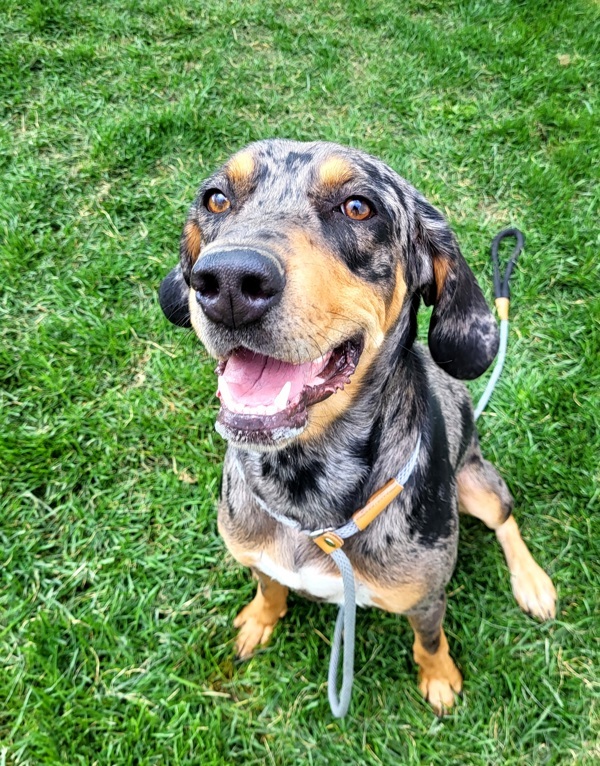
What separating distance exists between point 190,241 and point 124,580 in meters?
2.02

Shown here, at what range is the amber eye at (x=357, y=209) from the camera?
2305 mm

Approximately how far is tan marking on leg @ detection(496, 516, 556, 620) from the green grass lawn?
3.3 inches

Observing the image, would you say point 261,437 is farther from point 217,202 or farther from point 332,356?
point 217,202

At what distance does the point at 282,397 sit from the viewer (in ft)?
6.70

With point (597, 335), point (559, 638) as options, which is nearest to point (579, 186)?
point (597, 335)

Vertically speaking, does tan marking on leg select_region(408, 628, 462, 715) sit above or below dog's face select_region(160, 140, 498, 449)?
below

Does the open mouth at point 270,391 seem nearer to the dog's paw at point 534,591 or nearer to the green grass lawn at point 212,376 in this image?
the green grass lawn at point 212,376

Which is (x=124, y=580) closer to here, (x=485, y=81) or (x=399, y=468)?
(x=399, y=468)

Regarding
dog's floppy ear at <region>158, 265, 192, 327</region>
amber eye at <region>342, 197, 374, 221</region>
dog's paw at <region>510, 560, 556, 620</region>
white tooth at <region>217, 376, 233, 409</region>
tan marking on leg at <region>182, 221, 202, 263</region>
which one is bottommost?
dog's paw at <region>510, 560, 556, 620</region>

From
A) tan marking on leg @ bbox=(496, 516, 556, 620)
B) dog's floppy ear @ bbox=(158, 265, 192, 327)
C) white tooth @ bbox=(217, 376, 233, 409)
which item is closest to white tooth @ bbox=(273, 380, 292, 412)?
white tooth @ bbox=(217, 376, 233, 409)

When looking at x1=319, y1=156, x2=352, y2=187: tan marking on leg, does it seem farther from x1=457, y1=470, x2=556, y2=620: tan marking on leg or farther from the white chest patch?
x1=457, y1=470, x2=556, y2=620: tan marking on leg

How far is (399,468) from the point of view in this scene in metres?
2.51

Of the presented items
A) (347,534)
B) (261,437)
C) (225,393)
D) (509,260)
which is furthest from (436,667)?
(509,260)

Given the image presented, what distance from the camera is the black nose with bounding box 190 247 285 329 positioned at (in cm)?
173
